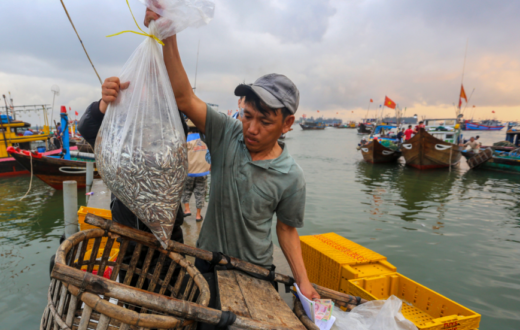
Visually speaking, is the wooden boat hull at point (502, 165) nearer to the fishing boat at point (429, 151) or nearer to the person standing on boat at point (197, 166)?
the fishing boat at point (429, 151)

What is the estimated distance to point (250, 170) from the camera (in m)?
1.44

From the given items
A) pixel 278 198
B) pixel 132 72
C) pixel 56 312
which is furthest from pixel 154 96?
pixel 56 312

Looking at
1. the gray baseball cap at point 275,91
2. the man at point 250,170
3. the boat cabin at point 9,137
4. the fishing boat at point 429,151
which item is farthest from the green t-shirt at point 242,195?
the fishing boat at point 429,151

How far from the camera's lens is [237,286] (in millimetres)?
1307

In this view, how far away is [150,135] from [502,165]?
61.1 ft

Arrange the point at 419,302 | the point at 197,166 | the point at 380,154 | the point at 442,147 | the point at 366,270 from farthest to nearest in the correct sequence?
the point at 380,154
the point at 442,147
the point at 197,166
the point at 366,270
the point at 419,302

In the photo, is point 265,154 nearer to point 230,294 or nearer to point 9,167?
point 230,294

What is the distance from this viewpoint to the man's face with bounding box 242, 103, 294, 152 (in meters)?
1.39

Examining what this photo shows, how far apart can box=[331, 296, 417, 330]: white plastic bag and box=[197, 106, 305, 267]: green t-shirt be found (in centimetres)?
57

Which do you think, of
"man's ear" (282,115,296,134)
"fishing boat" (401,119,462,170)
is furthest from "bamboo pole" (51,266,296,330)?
"fishing boat" (401,119,462,170)

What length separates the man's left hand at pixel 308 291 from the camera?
154 cm

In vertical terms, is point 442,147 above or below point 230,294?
above

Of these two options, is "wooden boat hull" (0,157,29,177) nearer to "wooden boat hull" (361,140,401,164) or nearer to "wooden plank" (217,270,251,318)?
"wooden plank" (217,270,251,318)

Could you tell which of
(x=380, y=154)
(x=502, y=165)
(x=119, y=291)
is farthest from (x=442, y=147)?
(x=119, y=291)
